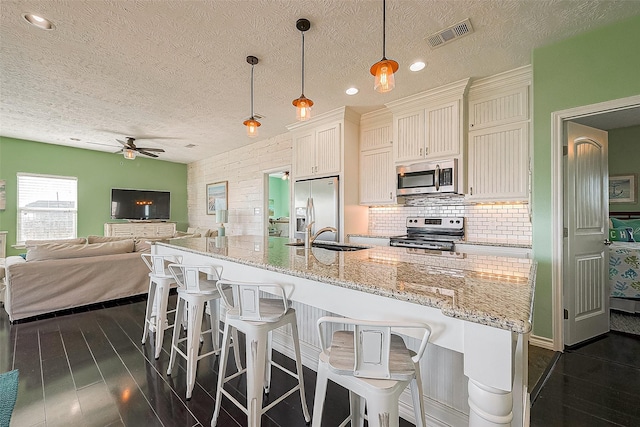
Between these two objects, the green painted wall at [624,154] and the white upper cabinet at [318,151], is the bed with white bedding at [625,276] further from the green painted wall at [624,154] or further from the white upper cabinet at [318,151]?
the white upper cabinet at [318,151]

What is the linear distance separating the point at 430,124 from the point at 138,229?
6.95m

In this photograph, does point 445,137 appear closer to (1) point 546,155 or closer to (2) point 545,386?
(1) point 546,155

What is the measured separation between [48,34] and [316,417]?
3.42 m

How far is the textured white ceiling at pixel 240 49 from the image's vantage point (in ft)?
6.67

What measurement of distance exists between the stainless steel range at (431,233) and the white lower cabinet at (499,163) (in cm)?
46

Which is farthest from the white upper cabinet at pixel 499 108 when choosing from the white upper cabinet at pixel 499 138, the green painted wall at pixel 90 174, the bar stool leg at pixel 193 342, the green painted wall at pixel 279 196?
the green painted wall at pixel 90 174

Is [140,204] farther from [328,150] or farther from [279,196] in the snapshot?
[328,150]

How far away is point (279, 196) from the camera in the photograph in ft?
28.9

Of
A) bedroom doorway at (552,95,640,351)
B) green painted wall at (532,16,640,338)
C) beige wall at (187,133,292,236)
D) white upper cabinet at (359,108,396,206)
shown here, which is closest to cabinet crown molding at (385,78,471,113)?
white upper cabinet at (359,108,396,206)

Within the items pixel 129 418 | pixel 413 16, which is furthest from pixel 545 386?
pixel 413 16

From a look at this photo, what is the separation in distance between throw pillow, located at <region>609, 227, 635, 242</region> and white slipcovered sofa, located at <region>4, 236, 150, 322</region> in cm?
621

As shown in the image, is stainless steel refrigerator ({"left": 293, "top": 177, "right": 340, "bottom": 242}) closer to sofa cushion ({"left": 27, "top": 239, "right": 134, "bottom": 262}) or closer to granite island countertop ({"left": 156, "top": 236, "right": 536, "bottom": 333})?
granite island countertop ({"left": 156, "top": 236, "right": 536, "bottom": 333})

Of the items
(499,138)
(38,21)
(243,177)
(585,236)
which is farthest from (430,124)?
(243,177)

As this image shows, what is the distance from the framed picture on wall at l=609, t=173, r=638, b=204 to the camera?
362cm
